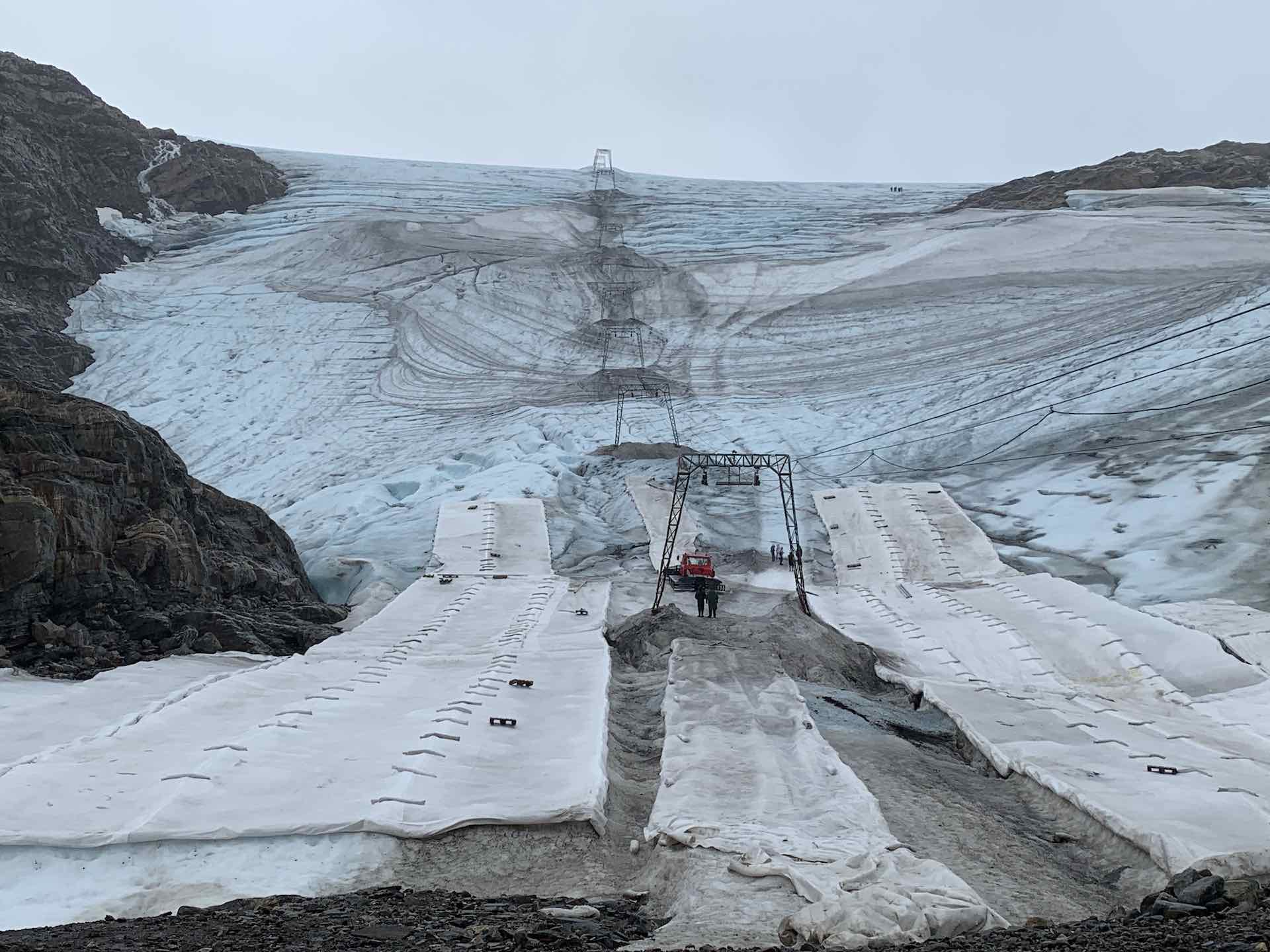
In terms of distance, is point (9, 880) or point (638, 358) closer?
point (9, 880)

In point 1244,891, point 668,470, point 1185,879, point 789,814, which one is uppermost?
point 1244,891

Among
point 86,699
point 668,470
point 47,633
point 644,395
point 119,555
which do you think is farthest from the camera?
point 644,395

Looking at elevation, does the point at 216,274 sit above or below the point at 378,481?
above

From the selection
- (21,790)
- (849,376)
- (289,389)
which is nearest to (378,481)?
(289,389)

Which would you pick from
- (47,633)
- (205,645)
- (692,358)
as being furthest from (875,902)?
(692,358)

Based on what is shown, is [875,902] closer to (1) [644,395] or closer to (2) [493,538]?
(2) [493,538]

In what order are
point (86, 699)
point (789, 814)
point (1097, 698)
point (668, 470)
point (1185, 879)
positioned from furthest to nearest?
point (668, 470)
point (1097, 698)
point (86, 699)
point (789, 814)
point (1185, 879)

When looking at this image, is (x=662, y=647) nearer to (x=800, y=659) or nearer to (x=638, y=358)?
(x=800, y=659)
